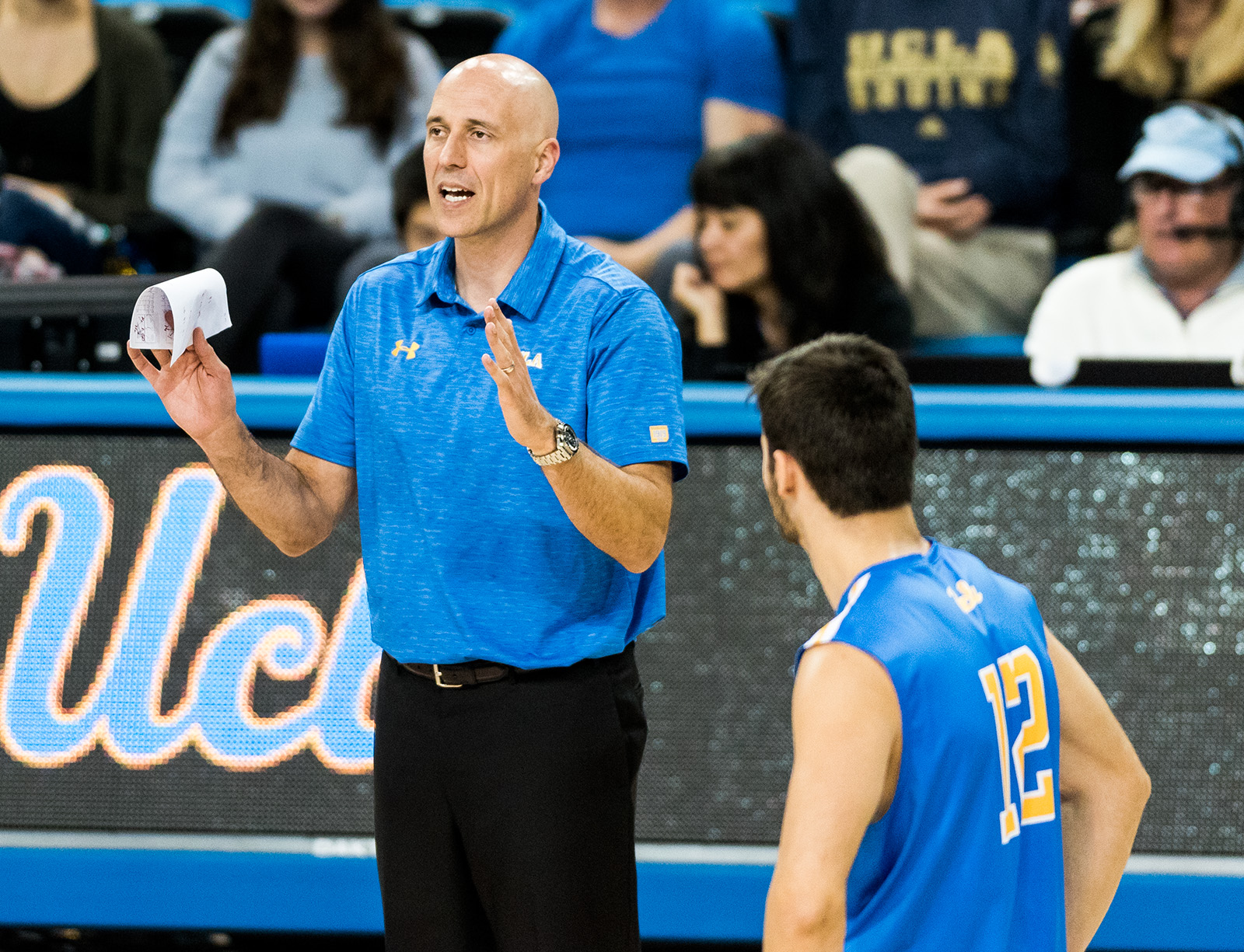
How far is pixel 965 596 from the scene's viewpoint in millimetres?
1488

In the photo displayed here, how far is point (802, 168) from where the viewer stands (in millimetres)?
3215

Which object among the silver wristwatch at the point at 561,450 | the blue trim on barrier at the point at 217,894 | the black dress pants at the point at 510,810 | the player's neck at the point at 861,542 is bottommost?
the blue trim on barrier at the point at 217,894

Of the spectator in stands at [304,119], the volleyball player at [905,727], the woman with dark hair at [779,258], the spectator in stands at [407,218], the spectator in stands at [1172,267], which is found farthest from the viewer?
the spectator in stands at [304,119]

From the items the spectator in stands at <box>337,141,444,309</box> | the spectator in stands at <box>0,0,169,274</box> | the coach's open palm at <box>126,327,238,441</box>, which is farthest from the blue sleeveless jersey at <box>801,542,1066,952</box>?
the spectator in stands at <box>0,0,169,274</box>

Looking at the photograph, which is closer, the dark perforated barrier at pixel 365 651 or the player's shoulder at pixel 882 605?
the player's shoulder at pixel 882 605

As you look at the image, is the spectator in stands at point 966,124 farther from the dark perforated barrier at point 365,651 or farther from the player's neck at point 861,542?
the player's neck at point 861,542

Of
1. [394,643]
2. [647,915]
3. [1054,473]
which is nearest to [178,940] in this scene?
[647,915]

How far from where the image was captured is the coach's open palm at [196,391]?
5.55 ft

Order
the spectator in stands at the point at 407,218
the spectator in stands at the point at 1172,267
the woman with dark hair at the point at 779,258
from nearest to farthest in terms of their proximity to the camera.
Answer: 1. the woman with dark hair at the point at 779,258
2. the spectator in stands at the point at 1172,267
3. the spectator in stands at the point at 407,218

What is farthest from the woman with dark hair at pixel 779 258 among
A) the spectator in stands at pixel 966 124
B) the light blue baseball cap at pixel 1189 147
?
the light blue baseball cap at pixel 1189 147

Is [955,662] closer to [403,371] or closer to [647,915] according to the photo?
[403,371]

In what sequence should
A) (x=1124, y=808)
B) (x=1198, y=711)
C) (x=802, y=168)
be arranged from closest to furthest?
(x=1124, y=808) < (x=1198, y=711) < (x=802, y=168)

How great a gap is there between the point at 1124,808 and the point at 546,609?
0.73 m

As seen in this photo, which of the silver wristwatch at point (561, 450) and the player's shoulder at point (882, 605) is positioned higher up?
the silver wristwatch at point (561, 450)
